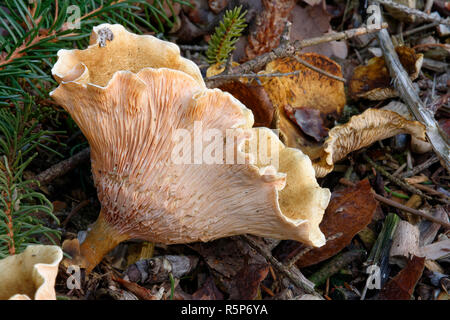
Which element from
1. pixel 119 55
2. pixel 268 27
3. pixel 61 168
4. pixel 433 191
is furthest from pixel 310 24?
pixel 61 168

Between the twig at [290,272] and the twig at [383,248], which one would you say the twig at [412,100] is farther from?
the twig at [290,272]

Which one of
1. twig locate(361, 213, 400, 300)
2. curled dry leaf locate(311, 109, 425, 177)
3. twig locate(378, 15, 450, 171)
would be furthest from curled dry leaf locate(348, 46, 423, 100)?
twig locate(361, 213, 400, 300)

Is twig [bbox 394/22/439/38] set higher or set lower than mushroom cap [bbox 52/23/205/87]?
lower

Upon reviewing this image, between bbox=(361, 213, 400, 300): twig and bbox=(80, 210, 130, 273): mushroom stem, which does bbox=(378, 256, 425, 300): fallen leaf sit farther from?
bbox=(80, 210, 130, 273): mushroom stem

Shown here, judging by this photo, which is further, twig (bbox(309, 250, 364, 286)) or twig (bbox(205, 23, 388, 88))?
twig (bbox(205, 23, 388, 88))
